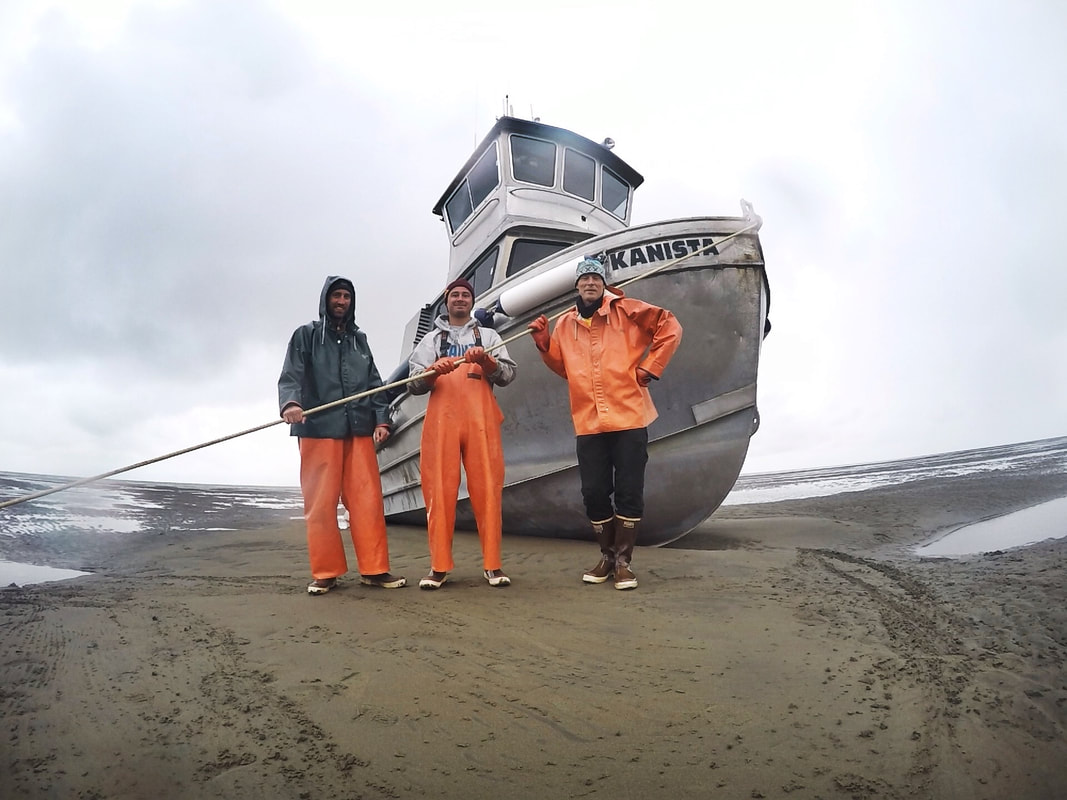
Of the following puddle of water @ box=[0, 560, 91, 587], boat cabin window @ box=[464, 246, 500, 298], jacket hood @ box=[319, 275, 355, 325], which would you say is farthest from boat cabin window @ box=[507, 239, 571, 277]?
puddle of water @ box=[0, 560, 91, 587]

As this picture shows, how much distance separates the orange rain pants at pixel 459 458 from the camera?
3.12 metres

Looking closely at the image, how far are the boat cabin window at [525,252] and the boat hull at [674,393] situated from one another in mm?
820

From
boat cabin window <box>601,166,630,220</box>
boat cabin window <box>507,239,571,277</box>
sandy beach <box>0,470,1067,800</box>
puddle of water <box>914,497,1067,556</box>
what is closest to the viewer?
sandy beach <box>0,470,1067,800</box>

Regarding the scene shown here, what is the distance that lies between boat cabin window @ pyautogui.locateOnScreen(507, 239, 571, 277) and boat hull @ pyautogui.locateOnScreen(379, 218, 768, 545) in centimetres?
82

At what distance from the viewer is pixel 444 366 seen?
308 cm

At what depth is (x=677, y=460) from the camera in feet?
15.5

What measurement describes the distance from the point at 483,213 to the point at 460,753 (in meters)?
6.01

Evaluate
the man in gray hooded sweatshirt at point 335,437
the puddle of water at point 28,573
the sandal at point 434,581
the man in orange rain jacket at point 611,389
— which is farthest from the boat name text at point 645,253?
the puddle of water at point 28,573

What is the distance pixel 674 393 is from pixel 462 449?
82.1 inches

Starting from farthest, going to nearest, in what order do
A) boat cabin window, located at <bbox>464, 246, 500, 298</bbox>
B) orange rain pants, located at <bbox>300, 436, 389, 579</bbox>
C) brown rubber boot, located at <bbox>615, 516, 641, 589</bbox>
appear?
1. boat cabin window, located at <bbox>464, 246, 500, 298</bbox>
2. orange rain pants, located at <bbox>300, 436, 389, 579</bbox>
3. brown rubber boot, located at <bbox>615, 516, 641, 589</bbox>

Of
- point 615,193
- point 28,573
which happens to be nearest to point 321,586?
point 28,573

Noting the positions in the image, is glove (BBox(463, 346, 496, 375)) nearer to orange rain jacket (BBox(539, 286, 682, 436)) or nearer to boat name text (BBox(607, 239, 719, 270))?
orange rain jacket (BBox(539, 286, 682, 436))

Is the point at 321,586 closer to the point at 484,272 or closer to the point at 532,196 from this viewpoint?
the point at 484,272

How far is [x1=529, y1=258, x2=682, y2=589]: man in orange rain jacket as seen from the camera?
307 centimetres
